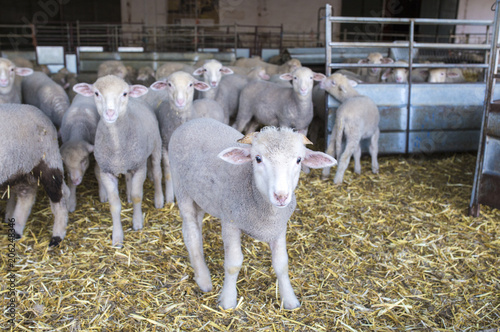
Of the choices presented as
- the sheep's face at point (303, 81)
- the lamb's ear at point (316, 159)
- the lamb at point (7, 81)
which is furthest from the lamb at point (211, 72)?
the lamb's ear at point (316, 159)

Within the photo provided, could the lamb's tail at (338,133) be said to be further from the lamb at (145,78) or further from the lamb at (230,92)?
the lamb at (145,78)

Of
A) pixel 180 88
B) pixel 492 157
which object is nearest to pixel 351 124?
pixel 492 157

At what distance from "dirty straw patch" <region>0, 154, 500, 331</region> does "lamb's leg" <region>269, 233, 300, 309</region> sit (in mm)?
63

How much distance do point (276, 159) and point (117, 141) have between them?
1921 mm

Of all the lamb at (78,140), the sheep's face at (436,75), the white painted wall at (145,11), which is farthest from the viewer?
the white painted wall at (145,11)

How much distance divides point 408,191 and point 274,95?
2.21 meters

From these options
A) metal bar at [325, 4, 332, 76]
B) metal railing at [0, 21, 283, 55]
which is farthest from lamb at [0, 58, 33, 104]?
metal railing at [0, 21, 283, 55]

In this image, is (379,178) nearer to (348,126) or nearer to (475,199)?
(348,126)

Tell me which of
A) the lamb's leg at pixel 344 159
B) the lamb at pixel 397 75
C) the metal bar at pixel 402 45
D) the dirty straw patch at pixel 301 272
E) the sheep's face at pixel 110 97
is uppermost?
the metal bar at pixel 402 45

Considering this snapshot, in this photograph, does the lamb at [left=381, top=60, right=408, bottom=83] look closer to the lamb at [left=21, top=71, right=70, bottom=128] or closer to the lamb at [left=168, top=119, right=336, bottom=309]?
the lamb at [left=168, top=119, right=336, bottom=309]

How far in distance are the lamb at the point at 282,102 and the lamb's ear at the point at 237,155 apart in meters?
3.16

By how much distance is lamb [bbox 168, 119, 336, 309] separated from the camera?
220cm

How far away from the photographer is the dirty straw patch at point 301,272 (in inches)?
105

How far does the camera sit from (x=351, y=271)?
3232 mm
